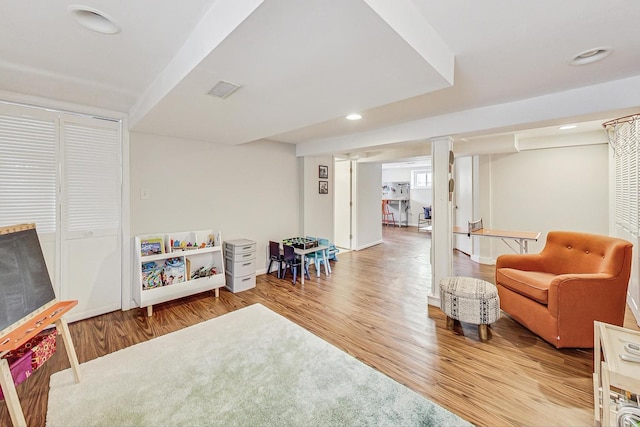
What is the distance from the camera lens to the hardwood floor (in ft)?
5.40

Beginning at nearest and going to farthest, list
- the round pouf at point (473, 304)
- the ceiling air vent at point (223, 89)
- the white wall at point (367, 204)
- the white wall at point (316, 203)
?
1. the ceiling air vent at point (223, 89)
2. the round pouf at point (473, 304)
3. the white wall at point (316, 203)
4. the white wall at point (367, 204)

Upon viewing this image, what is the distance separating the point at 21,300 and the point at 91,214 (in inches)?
56.7

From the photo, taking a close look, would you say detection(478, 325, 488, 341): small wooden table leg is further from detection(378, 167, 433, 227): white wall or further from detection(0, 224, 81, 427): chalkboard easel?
detection(378, 167, 433, 227): white wall

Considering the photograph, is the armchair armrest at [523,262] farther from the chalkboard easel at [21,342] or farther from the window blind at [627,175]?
the chalkboard easel at [21,342]

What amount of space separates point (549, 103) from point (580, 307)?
1760 millimetres

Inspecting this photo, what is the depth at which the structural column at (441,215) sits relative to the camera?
3.04m

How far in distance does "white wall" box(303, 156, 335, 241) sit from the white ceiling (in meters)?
2.11

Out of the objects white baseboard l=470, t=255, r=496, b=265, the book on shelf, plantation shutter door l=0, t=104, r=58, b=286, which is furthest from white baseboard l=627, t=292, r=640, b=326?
plantation shutter door l=0, t=104, r=58, b=286

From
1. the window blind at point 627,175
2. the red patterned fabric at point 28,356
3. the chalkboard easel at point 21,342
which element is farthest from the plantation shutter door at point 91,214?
the window blind at point 627,175

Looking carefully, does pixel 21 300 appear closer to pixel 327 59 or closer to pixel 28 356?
pixel 28 356

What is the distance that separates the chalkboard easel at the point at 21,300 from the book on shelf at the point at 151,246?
116cm

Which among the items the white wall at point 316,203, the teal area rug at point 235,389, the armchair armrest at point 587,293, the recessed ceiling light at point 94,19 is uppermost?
the recessed ceiling light at point 94,19

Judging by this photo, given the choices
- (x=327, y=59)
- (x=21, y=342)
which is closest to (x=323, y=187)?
(x=327, y=59)

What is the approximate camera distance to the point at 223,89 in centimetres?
188
